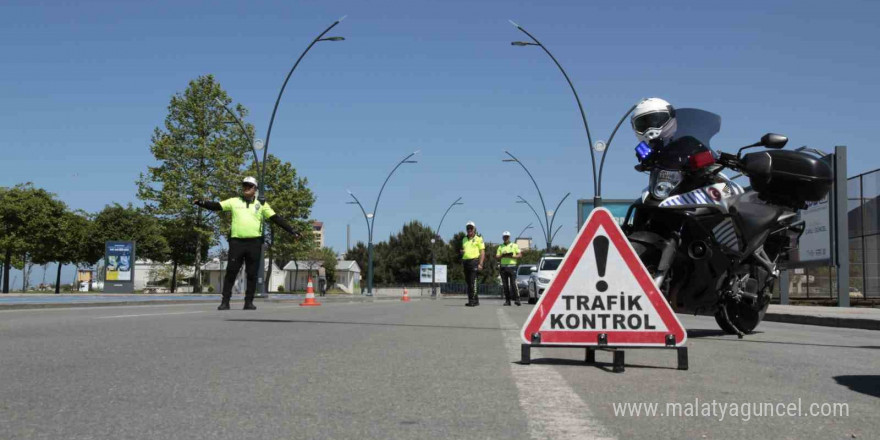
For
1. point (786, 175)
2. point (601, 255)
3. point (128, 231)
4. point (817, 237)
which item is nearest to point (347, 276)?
point (128, 231)

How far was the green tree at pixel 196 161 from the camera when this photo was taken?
1853 inches

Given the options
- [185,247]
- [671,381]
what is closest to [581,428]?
[671,381]

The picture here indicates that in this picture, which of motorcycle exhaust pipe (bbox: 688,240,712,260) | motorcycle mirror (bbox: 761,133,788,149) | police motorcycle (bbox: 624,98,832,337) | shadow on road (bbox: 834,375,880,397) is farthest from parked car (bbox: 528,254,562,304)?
shadow on road (bbox: 834,375,880,397)

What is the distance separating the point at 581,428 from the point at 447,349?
129 inches

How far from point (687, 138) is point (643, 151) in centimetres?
41

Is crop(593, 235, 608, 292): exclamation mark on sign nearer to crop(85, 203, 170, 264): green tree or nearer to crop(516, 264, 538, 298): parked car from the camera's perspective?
crop(516, 264, 538, 298): parked car

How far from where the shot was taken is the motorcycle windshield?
6.85 metres

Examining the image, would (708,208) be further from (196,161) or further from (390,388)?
(196,161)

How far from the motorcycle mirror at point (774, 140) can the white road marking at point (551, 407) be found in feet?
10.2

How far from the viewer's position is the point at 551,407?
11.8 ft

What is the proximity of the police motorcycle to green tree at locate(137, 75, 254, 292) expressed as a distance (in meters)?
42.1

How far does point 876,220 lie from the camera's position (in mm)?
20719

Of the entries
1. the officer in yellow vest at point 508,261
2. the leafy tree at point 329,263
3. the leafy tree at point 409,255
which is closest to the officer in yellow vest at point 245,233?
the officer in yellow vest at point 508,261

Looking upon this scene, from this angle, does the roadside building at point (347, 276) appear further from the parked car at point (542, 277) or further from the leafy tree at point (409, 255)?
the parked car at point (542, 277)
